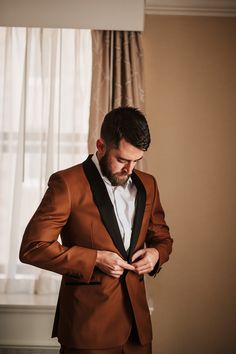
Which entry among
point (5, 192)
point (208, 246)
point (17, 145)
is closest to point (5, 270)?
point (5, 192)

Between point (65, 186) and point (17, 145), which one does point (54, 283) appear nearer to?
point (17, 145)

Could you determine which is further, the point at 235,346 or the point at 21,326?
the point at 235,346

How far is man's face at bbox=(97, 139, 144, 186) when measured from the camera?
1764 mm

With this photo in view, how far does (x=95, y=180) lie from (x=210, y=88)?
1409 mm

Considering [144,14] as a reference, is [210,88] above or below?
below

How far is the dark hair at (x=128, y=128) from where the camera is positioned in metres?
1.75

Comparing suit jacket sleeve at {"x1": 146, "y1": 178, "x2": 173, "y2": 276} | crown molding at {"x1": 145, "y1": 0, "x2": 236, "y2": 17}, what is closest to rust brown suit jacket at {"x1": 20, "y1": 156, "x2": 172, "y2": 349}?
suit jacket sleeve at {"x1": 146, "y1": 178, "x2": 173, "y2": 276}

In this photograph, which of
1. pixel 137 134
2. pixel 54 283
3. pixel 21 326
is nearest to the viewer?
pixel 137 134

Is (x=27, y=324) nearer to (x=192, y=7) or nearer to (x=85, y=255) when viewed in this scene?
(x=85, y=255)

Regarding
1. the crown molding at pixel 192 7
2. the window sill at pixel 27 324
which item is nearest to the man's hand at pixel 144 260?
the window sill at pixel 27 324

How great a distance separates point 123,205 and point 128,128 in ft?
1.14

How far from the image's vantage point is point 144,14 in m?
2.83

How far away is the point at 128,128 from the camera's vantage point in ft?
5.74

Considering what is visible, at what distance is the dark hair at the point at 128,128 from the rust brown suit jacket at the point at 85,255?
0.63 ft
